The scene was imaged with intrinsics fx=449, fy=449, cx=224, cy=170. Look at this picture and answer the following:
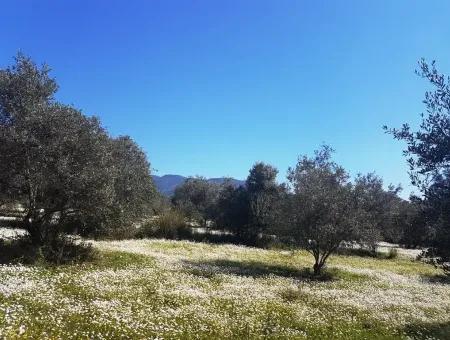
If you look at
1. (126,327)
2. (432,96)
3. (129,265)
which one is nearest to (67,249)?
(129,265)

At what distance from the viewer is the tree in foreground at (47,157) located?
74.6ft

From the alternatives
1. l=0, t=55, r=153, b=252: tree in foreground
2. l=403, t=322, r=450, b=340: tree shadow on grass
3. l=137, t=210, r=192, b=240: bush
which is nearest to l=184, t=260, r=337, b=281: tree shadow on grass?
l=0, t=55, r=153, b=252: tree in foreground

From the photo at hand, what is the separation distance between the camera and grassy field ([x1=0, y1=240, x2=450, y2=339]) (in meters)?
14.2

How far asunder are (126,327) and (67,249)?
13.5m

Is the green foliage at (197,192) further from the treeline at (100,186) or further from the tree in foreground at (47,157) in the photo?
the tree in foreground at (47,157)

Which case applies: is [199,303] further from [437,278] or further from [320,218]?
[437,278]

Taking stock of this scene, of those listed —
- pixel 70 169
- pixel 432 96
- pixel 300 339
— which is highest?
pixel 432 96

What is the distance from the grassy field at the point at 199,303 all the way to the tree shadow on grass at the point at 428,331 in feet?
0.13

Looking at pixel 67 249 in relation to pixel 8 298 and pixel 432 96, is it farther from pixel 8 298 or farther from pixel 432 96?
pixel 432 96

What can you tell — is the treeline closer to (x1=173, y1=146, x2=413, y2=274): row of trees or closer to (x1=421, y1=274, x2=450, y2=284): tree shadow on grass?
(x1=173, y1=146, x2=413, y2=274): row of trees

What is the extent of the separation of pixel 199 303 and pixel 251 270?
12.5m

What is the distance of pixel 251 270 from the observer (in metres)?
30.5

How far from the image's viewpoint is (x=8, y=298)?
15.3 metres

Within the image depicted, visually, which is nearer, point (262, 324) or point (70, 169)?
point (262, 324)
